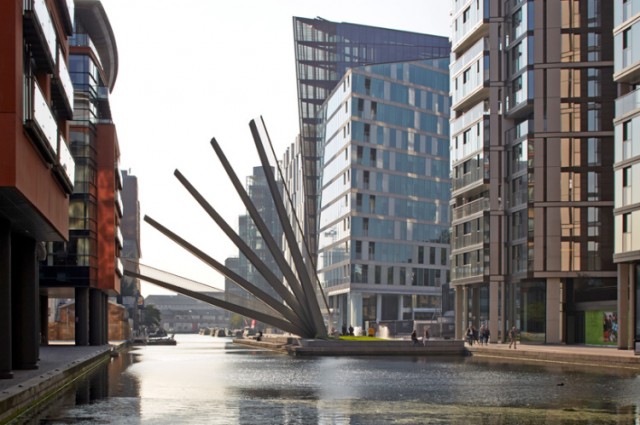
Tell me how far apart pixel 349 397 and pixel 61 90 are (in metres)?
17.1

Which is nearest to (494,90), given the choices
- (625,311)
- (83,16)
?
(625,311)

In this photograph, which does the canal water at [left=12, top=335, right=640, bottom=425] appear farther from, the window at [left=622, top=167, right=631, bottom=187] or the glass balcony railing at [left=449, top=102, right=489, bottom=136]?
the glass balcony railing at [left=449, top=102, right=489, bottom=136]

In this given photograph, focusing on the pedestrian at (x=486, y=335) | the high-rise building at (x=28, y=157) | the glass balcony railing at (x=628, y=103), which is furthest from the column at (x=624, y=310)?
the high-rise building at (x=28, y=157)

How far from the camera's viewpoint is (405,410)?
75.4ft

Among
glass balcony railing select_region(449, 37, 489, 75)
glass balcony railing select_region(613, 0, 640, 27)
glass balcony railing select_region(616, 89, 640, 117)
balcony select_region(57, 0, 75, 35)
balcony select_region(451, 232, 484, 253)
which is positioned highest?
glass balcony railing select_region(449, 37, 489, 75)

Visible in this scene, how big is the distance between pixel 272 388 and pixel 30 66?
447 inches

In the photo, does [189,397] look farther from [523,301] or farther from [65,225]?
[523,301]

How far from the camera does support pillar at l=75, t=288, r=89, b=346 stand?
6562 cm

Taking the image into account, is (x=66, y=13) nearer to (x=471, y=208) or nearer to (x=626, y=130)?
(x=626, y=130)

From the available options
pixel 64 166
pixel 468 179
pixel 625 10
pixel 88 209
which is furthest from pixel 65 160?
pixel 468 179

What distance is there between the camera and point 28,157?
26.1 m

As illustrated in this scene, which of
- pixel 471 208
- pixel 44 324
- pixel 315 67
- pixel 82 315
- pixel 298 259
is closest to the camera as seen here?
pixel 82 315

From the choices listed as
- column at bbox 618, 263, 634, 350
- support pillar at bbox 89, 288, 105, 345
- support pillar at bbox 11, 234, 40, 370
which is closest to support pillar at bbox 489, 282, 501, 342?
column at bbox 618, 263, 634, 350

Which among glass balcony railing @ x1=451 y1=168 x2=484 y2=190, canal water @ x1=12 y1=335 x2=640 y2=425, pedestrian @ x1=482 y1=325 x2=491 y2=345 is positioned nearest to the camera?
canal water @ x1=12 y1=335 x2=640 y2=425
